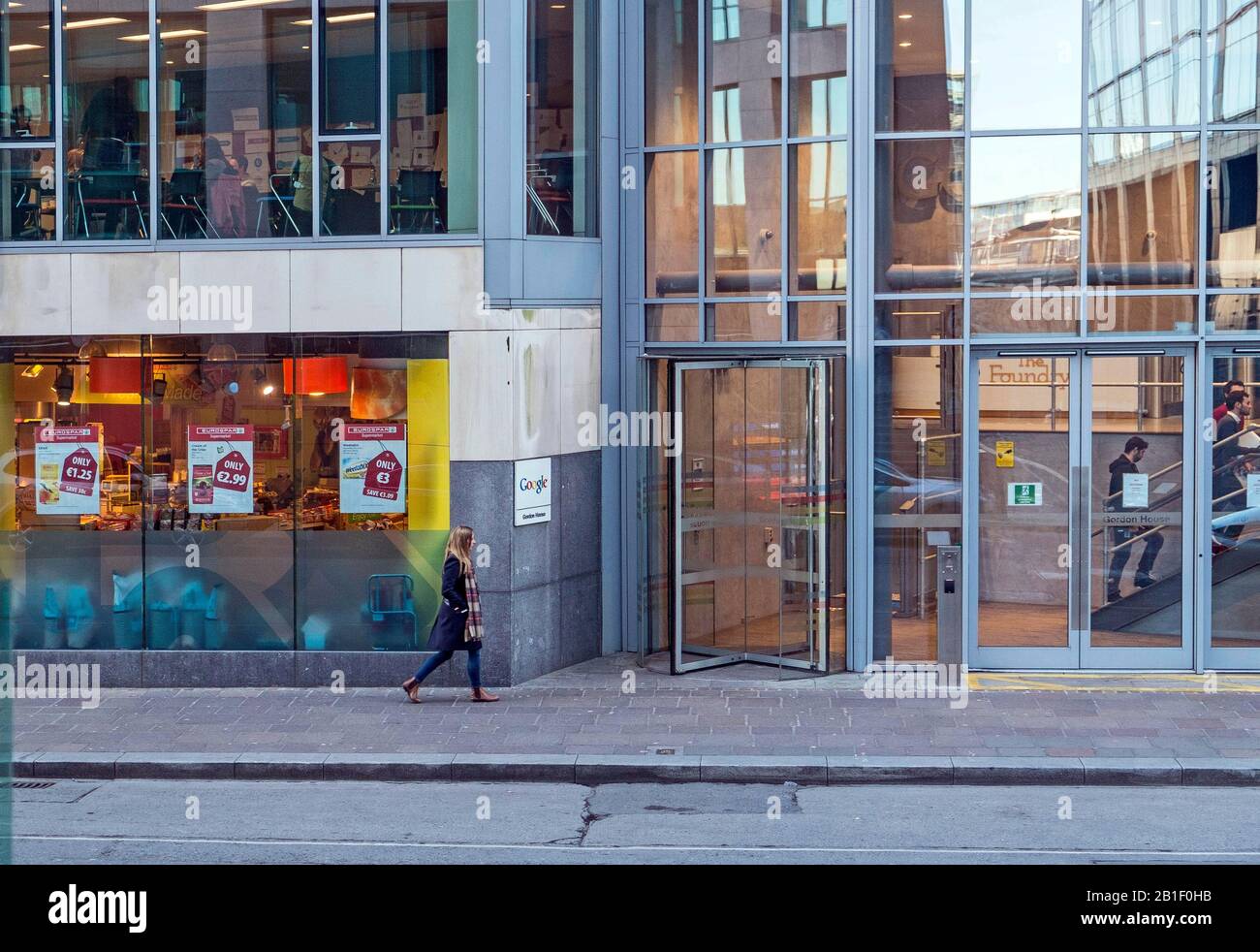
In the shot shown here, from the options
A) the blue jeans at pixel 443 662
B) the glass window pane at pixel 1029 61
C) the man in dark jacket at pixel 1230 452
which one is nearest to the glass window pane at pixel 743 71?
the glass window pane at pixel 1029 61

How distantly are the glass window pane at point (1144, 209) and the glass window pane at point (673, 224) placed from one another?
392cm

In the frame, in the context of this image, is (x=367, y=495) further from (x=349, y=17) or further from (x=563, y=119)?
(x=349, y=17)

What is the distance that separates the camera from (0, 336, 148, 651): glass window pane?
14508 millimetres

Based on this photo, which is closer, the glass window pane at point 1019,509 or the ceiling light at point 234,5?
the ceiling light at point 234,5

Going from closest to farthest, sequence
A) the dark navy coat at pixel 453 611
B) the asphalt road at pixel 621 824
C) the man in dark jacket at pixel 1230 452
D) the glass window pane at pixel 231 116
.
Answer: the asphalt road at pixel 621 824 < the dark navy coat at pixel 453 611 < the glass window pane at pixel 231 116 < the man in dark jacket at pixel 1230 452

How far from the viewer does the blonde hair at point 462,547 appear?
13273mm

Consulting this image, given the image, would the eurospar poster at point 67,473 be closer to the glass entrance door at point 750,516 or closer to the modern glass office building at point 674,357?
the modern glass office building at point 674,357

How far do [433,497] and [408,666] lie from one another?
1612 millimetres

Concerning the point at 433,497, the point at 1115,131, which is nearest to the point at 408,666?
the point at 433,497

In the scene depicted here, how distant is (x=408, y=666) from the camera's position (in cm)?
1430

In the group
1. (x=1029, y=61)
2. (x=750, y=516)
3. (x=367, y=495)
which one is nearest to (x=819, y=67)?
(x=1029, y=61)

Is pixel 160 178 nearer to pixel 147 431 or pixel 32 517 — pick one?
pixel 147 431

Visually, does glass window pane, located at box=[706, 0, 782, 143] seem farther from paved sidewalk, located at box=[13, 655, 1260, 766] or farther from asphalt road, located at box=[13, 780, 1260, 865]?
asphalt road, located at box=[13, 780, 1260, 865]
